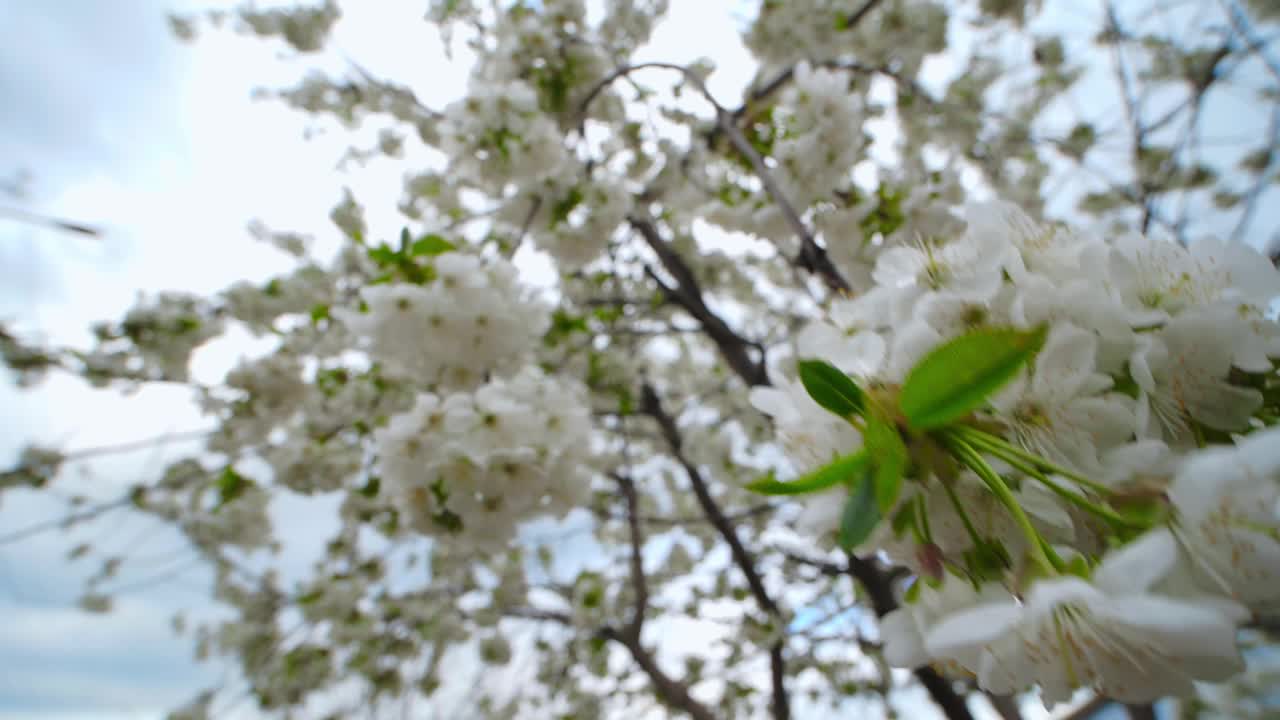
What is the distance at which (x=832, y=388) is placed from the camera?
1.23 feet

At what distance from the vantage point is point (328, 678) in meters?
2.76

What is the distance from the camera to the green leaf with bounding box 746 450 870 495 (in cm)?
36

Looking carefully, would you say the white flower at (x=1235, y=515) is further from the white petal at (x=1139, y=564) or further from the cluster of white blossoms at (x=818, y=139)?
the cluster of white blossoms at (x=818, y=139)

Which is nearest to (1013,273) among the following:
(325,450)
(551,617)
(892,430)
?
(892,430)

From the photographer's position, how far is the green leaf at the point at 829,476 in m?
0.36

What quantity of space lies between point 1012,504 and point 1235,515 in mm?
94

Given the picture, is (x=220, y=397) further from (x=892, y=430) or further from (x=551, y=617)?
(x=892, y=430)

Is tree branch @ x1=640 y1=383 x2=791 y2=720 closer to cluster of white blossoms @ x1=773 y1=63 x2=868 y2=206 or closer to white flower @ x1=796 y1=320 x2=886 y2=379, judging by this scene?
cluster of white blossoms @ x1=773 y1=63 x2=868 y2=206

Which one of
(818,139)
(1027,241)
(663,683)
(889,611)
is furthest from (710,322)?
(663,683)

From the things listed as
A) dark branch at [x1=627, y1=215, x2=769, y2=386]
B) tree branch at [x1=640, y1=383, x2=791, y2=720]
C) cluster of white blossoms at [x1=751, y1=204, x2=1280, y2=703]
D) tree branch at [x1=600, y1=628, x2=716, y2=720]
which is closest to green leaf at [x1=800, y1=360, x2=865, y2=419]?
cluster of white blossoms at [x1=751, y1=204, x2=1280, y2=703]

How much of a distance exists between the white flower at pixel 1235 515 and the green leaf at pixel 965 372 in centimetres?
9

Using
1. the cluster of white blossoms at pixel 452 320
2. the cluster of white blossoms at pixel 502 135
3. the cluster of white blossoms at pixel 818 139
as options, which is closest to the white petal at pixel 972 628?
the cluster of white blossoms at pixel 452 320

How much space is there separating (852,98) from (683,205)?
0.84 meters

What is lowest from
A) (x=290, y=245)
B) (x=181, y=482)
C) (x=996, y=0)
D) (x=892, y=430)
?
(x=892, y=430)
